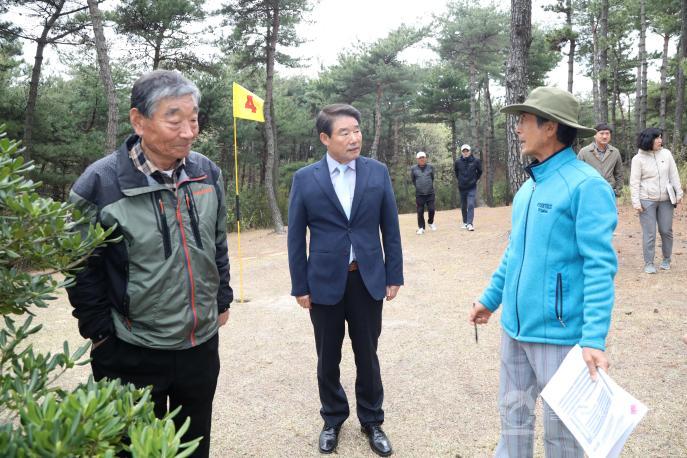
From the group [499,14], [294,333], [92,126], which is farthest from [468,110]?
[294,333]

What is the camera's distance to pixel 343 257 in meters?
3.02

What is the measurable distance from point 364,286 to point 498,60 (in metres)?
26.7

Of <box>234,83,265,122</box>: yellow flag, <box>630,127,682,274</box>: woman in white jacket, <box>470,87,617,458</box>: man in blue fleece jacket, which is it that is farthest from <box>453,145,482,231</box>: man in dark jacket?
<box>470,87,617,458</box>: man in blue fleece jacket

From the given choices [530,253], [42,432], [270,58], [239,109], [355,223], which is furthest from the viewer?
[270,58]

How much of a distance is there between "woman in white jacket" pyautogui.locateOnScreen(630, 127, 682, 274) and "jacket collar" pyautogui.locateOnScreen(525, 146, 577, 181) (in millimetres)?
5116

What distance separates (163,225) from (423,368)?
305cm

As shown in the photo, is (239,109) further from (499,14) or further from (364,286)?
(499,14)

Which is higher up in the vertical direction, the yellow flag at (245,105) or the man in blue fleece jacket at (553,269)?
the yellow flag at (245,105)

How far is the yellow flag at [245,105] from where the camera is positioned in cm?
731

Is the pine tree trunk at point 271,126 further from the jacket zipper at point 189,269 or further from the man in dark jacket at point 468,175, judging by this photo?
the jacket zipper at point 189,269

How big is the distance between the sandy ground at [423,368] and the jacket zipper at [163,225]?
5.63ft

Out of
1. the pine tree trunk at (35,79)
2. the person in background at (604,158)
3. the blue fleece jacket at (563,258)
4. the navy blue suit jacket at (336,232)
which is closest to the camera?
the blue fleece jacket at (563,258)

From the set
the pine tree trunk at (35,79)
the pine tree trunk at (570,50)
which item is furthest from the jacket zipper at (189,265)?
the pine tree trunk at (570,50)

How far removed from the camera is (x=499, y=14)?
2553cm
